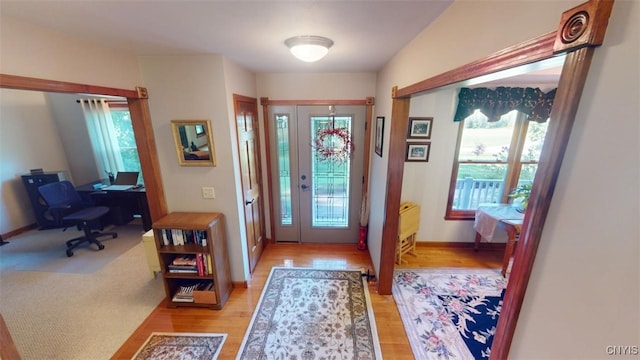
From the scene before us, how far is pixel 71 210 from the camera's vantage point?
147 inches

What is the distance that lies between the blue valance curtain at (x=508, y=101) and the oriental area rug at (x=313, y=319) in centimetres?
258

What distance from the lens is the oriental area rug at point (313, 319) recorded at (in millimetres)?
1924

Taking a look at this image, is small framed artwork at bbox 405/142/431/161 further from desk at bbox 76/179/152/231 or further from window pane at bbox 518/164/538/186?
desk at bbox 76/179/152/231

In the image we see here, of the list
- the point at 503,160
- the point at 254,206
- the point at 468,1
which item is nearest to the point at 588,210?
the point at 468,1

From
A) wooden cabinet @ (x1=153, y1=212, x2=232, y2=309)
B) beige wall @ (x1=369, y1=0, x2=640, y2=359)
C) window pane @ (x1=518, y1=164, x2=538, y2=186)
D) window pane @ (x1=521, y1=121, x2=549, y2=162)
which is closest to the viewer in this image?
beige wall @ (x1=369, y1=0, x2=640, y2=359)

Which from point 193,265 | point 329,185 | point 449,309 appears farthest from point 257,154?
point 449,309

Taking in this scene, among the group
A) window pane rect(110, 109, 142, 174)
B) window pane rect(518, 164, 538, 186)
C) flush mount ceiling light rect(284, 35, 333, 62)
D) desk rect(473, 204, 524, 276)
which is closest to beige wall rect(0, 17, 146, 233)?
window pane rect(110, 109, 142, 174)

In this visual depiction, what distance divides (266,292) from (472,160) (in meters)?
3.17

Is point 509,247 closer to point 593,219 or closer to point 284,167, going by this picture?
point 593,219

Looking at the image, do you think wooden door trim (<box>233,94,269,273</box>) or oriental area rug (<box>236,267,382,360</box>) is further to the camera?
wooden door trim (<box>233,94,269,273</box>)

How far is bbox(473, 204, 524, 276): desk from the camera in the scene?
8.98 ft

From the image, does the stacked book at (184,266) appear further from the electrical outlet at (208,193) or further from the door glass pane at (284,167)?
the door glass pane at (284,167)

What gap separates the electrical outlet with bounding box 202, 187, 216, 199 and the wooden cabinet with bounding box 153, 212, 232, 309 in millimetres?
186

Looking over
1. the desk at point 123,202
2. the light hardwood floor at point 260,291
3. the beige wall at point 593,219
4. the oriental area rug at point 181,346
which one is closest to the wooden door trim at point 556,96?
the beige wall at point 593,219
